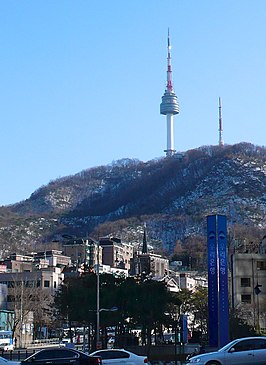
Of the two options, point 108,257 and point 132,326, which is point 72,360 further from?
point 108,257

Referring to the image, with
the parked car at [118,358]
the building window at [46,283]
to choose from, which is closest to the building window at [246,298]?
the building window at [46,283]

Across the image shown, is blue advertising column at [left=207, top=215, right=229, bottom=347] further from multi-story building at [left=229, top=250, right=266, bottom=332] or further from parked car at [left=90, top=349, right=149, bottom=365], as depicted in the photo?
multi-story building at [left=229, top=250, right=266, bottom=332]

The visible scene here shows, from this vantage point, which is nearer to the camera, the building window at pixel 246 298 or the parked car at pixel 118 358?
the parked car at pixel 118 358

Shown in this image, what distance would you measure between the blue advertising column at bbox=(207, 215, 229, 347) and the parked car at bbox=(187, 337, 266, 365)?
1273 cm

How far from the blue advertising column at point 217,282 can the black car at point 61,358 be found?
1249cm

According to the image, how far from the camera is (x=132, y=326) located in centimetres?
5297

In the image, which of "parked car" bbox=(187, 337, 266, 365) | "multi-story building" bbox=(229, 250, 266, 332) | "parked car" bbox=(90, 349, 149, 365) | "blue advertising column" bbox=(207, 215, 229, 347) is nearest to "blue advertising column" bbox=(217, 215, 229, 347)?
"blue advertising column" bbox=(207, 215, 229, 347)

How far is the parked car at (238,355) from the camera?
80.0ft

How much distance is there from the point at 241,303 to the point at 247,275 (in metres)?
3.01

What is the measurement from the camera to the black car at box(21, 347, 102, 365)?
26.3 meters

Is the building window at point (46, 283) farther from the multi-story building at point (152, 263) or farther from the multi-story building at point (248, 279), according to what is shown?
the multi-story building at point (152, 263)

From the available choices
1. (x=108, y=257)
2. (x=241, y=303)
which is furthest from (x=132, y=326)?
(x=108, y=257)

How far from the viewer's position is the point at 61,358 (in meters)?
26.6

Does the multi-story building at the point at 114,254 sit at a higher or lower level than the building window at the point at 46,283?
higher
